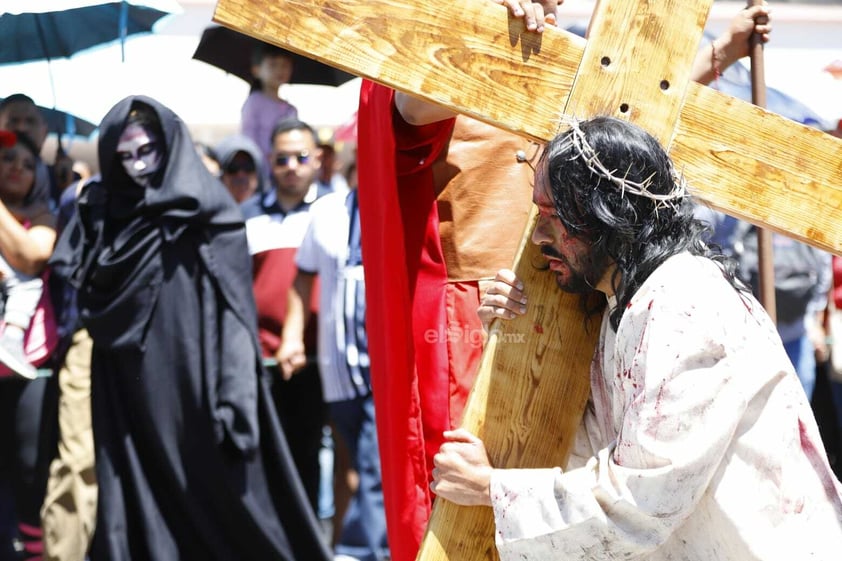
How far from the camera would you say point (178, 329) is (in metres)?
5.42

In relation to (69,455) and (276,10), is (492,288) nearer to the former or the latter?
(276,10)

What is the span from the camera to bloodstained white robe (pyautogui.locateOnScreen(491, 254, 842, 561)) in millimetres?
2375

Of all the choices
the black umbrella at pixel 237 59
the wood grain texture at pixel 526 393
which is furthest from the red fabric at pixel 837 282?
the wood grain texture at pixel 526 393

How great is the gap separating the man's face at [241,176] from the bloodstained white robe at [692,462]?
487 cm

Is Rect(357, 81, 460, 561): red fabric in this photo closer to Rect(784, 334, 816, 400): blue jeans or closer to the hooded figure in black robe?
the hooded figure in black robe

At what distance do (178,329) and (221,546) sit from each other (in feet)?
3.03

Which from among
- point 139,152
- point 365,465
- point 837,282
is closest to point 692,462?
point 139,152

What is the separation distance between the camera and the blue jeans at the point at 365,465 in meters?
6.02

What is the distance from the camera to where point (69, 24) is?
5.68 meters

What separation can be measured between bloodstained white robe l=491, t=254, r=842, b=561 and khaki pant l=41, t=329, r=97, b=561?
325 centimetres

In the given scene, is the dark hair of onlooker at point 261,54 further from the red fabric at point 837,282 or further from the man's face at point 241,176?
the red fabric at point 837,282

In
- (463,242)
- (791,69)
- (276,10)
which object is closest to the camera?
(276,10)

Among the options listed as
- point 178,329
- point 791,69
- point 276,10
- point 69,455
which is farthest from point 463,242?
point 791,69

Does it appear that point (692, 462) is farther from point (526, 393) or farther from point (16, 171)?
point (16, 171)
